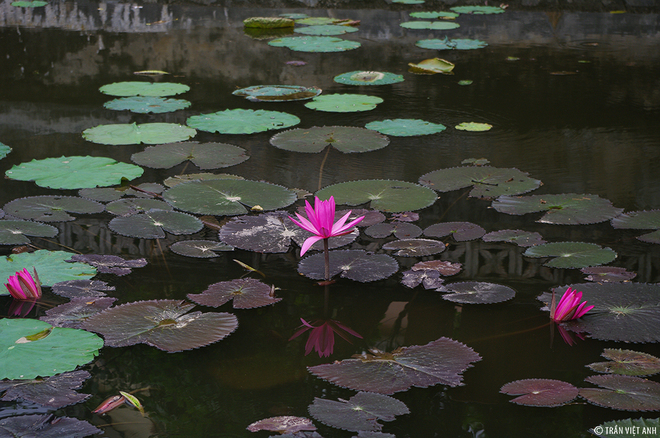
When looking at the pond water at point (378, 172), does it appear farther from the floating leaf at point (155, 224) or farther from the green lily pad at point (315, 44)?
the green lily pad at point (315, 44)

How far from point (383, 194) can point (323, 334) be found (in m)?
0.99

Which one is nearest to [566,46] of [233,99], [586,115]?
[586,115]

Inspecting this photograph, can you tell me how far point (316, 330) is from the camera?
1633 mm

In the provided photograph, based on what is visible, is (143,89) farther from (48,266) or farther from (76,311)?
(76,311)

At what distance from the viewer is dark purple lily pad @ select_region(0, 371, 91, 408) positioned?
4.29 ft

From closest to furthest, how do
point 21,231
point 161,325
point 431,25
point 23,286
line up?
1. point 161,325
2. point 23,286
3. point 21,231
4. point 431,25

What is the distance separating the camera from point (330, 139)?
3092 mm

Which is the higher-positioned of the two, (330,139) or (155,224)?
(330,139)

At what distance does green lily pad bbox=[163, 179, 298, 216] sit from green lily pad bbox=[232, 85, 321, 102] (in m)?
1.44

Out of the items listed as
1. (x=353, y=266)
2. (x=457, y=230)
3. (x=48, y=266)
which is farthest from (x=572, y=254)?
(x=48, y=266)

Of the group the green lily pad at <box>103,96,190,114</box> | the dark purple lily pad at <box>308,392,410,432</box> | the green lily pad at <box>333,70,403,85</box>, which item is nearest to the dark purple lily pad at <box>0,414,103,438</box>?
the dark purple lily pad at <box>308,392,410,432</box>

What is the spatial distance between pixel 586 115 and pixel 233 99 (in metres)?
2.15

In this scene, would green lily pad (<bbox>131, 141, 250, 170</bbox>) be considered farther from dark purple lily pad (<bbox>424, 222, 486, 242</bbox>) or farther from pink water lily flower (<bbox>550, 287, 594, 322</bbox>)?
pink water lily flower (<bbox>550, 287, 594, 322</bbox>)

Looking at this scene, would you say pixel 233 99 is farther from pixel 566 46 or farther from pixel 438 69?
pixel 566 46
